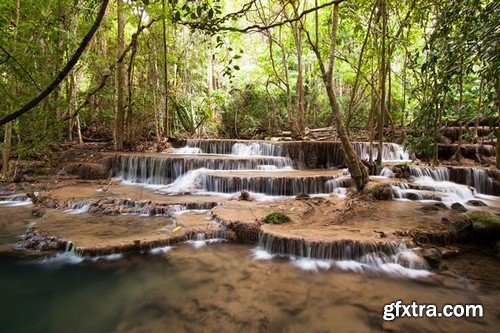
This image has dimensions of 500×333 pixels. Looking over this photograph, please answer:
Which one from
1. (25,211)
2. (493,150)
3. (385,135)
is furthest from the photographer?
(385,135)

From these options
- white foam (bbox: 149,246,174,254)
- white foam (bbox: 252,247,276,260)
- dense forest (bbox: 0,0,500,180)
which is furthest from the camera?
white foam (bbox: 149,246,174,254)

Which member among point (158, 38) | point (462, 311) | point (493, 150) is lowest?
point (462, 311)

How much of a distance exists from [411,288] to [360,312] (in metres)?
0.99

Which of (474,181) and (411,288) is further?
(474,181)

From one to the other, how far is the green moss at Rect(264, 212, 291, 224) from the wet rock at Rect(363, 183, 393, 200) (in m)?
2.67

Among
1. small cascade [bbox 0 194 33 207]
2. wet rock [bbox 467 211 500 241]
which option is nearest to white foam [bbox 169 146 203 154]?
small cascade [bbox 0 194 33 207]

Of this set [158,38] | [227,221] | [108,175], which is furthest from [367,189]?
[158,38]

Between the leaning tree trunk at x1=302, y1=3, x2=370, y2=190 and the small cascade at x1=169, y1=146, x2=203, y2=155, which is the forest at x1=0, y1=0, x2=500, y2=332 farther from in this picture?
the small cascade at x1=169, y1=146, x2=203, y2=155

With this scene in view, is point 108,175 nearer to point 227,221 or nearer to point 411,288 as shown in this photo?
point 227,221

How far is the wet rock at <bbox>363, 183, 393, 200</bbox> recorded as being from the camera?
787 centimetres

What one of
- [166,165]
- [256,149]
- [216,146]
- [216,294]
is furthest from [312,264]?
[216,146]

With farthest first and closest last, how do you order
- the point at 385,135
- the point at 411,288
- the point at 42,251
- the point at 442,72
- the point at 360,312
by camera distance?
the point at 385,135 → the point at 42,251 → the point at 411,288 → the point at 360,312 → the point at 442,72

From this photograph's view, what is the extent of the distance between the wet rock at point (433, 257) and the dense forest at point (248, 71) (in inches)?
58.5

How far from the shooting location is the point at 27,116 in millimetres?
7570
